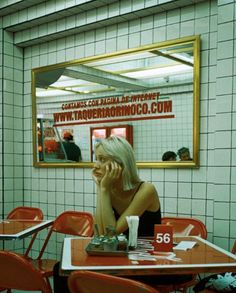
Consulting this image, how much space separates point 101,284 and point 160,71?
2483 mm

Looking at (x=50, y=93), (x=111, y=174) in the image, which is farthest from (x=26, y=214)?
(x=111, y=174)

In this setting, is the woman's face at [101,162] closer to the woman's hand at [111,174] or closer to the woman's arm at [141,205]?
the woman's hand at [111,174]

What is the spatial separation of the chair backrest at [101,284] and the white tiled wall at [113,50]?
5.98 feet

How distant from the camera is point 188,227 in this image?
3.00 metres

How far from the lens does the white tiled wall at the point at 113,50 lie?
3055 mm

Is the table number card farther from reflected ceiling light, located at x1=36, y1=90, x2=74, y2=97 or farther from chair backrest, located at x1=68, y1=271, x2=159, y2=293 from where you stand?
reflected ceiling light, located at x1=36, y1=90, x2=74, y2=97

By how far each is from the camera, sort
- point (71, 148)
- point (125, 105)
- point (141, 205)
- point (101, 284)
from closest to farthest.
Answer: point (101, 284), point (141, 205), point (125, 105), point (71, 148)

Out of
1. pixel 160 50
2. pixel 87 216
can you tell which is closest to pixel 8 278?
pixel 87 216

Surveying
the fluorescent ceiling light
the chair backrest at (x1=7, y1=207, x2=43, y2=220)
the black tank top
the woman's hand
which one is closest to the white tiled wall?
the fluorescent ceiling light

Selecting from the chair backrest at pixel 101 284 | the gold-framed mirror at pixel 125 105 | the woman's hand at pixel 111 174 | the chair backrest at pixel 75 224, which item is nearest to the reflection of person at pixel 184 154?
the gold-framed mirror at pixel 125 105

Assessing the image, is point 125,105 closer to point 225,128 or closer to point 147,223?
point 225,128

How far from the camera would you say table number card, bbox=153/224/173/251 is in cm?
198

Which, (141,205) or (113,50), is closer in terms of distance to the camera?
(141,205)

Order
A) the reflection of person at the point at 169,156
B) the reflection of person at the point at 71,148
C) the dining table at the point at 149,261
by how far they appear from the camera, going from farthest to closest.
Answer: the reflection of person at the point at 71,148 → the reflection of person at the point at 169,156 → the dining table at the point at 149,261
